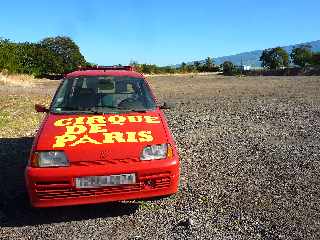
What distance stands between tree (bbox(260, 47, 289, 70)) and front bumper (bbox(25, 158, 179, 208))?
92455 mm

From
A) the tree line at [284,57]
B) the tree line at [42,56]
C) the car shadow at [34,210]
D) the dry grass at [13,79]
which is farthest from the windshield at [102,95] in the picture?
the tree line at [284,57]

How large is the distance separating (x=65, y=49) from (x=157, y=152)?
6304 centimetres

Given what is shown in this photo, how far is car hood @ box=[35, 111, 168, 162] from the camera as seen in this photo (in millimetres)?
5078

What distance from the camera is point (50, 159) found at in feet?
16.6

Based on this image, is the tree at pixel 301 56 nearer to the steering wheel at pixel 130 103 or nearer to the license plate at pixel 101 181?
the steering wheel at pixel 130 103

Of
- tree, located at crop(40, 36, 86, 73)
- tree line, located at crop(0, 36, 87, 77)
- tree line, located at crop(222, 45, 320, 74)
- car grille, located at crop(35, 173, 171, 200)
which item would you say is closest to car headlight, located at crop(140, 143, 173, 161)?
car grille, located at crop(35, 173, 171, 200)

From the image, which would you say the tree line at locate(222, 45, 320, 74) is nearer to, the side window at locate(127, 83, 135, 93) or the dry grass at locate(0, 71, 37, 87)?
the dry grass at locate(0, 71, 37, 87)

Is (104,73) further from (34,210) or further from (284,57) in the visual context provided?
(284,57)

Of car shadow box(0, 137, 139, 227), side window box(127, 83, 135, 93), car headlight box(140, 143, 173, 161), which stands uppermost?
side window box(127, 83, 135, 93)

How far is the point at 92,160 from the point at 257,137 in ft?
18.4

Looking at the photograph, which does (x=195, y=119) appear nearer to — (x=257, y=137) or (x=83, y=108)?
(x=257, y=137)

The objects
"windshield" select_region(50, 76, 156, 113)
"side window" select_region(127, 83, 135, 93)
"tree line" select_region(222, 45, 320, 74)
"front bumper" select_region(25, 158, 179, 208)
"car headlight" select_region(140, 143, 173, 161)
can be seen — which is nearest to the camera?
"front bumper" select_region(25, 158, 179, 208)

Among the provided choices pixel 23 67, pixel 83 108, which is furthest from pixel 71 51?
pixel 83 108

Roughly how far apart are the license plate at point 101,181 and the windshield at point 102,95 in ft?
4.84
